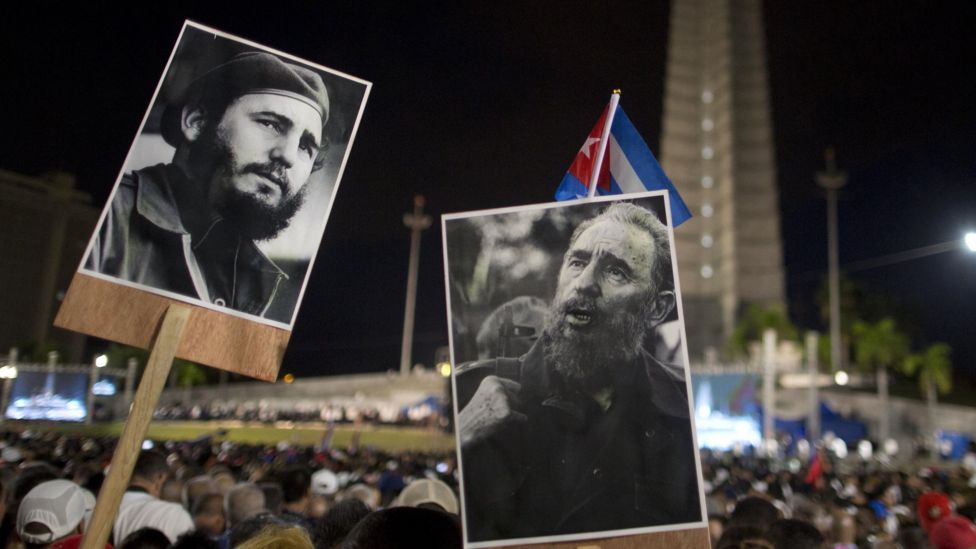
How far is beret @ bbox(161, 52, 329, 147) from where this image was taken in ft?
10.4

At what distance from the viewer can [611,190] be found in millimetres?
4438

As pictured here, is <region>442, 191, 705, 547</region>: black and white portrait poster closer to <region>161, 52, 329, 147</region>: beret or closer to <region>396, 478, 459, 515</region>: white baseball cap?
<region>161, 52, 329, 147</region>: beret

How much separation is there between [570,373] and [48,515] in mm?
2815

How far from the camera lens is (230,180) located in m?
3.14

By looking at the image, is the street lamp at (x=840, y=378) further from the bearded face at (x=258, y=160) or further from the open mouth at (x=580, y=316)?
the bearded face at (x=258, y=160)

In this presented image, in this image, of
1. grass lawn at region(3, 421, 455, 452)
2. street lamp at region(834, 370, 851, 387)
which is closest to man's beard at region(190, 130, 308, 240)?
grass lawn at region(3, 421, 455, 452)

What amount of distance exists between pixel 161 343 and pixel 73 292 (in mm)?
420

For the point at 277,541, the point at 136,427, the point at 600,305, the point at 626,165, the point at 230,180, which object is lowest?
the point at 277,541

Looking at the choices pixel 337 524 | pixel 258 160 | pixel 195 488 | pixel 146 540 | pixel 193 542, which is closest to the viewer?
pixel 193 542

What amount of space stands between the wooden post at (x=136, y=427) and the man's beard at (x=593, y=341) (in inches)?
57.0

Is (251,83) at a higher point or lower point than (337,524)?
higher

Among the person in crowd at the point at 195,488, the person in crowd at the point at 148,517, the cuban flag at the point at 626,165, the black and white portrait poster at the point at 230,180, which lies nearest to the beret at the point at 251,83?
the black and white portrait poster at the point at 230,180

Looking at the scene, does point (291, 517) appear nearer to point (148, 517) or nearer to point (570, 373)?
point (148, 517)

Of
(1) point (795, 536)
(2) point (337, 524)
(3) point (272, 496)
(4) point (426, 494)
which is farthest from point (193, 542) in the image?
(1) point (795, 536)
